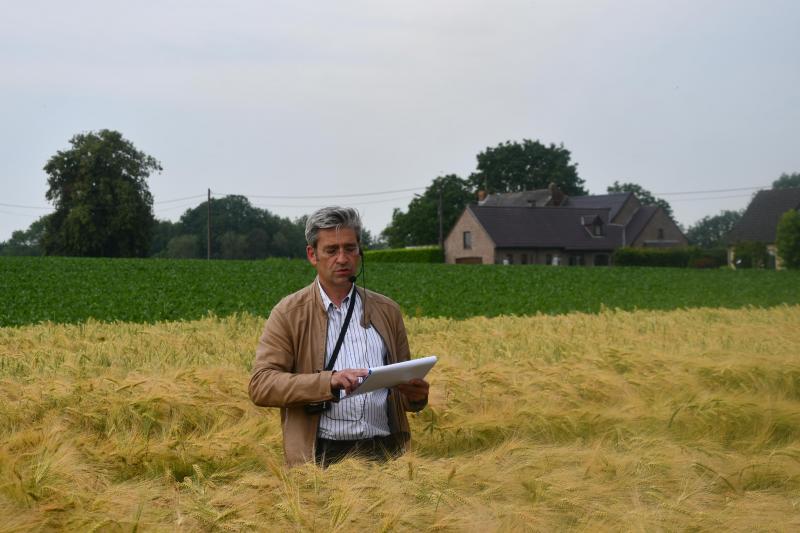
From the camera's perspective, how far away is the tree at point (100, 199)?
2569 inches

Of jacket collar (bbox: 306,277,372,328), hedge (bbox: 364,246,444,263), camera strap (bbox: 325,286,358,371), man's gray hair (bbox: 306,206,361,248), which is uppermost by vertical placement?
hedge (bbox: 364,246,444,263)

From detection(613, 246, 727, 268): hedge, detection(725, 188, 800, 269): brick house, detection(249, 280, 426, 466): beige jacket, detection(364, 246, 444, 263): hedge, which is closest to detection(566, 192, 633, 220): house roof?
detection(725, 188, 800, 269): brick house

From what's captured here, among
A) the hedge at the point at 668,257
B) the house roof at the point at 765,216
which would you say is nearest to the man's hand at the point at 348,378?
the hedge at the point at 668,257

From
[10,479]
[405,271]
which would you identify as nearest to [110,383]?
[10,479]

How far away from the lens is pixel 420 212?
89.9 m

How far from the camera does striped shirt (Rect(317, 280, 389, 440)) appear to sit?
3.76 metres

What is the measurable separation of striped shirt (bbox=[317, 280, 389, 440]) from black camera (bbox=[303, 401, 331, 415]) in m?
0.06

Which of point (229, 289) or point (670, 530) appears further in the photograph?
point (229, 289)

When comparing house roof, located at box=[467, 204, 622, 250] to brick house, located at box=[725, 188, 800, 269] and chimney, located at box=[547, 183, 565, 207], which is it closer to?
chimney, located at box=[547, 183, 565, 207]

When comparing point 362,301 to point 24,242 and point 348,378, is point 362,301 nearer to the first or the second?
point 348,378

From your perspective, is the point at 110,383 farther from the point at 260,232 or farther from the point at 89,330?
the point at 260,232

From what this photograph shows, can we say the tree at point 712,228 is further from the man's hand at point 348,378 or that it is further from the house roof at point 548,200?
the man's hand at point 348,378

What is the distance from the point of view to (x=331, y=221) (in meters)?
3.64

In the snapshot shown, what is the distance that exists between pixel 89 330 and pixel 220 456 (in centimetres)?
542
